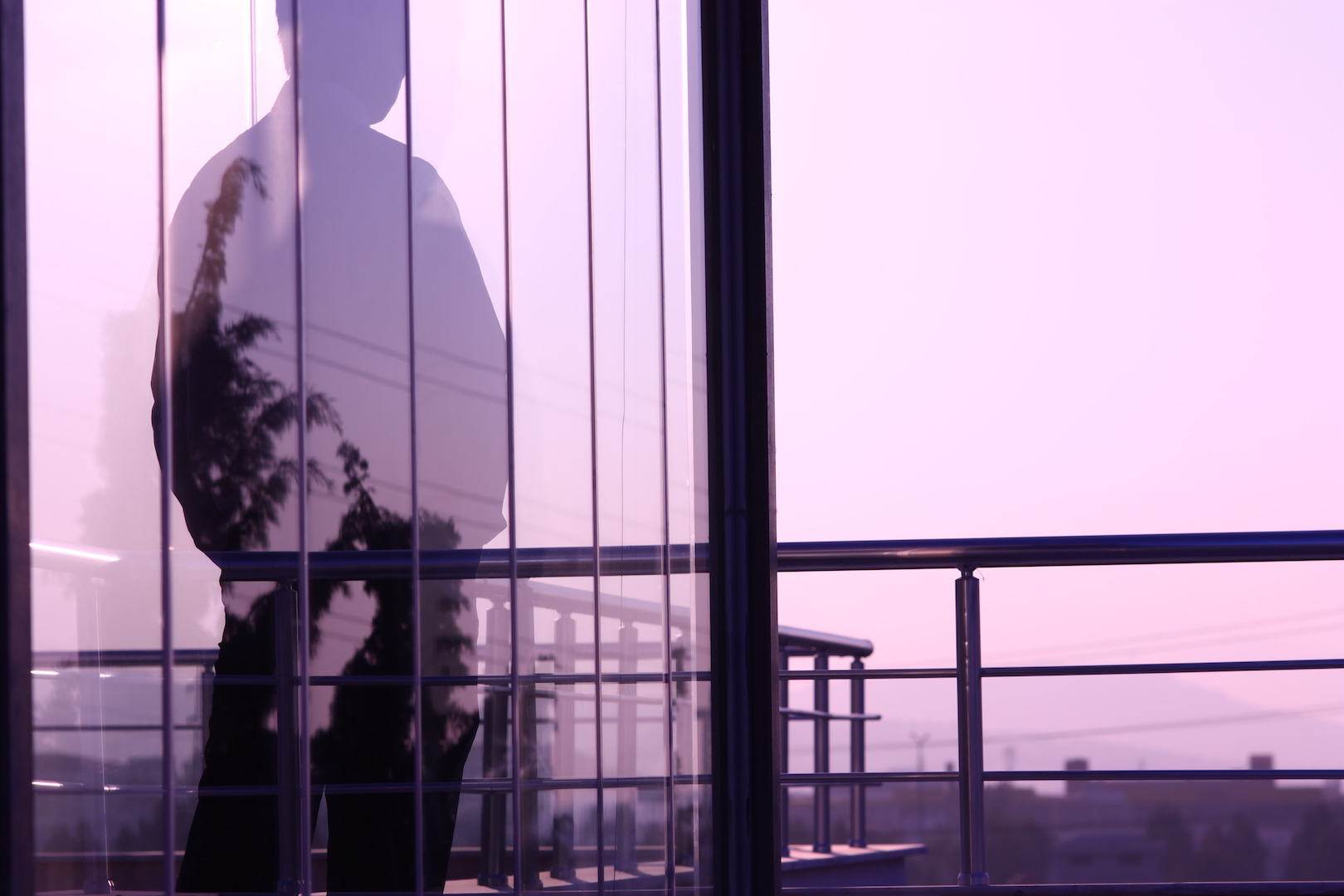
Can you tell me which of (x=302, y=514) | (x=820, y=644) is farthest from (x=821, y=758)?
(x=302, y=514)

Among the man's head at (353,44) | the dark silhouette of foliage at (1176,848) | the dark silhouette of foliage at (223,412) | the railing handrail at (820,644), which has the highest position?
the man's head at (353,44)

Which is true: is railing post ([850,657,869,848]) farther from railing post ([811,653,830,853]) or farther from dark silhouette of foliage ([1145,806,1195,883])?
dark silhouette of foliage ([1145,806,1195,883])

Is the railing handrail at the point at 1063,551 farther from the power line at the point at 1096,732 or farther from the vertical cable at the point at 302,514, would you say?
the vertical cable at the point at 302,514

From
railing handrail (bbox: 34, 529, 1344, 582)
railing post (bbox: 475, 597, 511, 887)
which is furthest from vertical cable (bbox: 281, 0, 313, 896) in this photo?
railing handrail (bbox: 34, 529, 1344, 582)

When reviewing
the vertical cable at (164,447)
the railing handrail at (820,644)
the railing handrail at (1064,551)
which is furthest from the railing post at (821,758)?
the vertical cable at (164,447)

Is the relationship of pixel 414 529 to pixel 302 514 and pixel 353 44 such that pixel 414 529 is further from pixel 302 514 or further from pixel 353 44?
pixel 353 44

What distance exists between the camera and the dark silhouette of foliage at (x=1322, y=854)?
4.95 feet

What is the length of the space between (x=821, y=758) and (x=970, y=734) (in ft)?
3.12

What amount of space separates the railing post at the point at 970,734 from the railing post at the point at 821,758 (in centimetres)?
78

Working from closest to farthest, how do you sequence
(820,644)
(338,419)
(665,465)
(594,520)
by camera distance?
(338,419), (594,520), (665,465), (820,644)

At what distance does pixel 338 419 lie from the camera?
0.71 meters

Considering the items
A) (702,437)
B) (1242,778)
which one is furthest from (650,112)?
(1242,778)

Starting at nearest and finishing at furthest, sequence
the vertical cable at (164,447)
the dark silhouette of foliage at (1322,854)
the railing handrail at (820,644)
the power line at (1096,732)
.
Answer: the vertical cable at (164,447)
the dark silhouette of foliage at (1322,854)
the power line at (1096,732)
the railing handrail at (820,644)

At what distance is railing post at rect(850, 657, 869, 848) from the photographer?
2596mm
